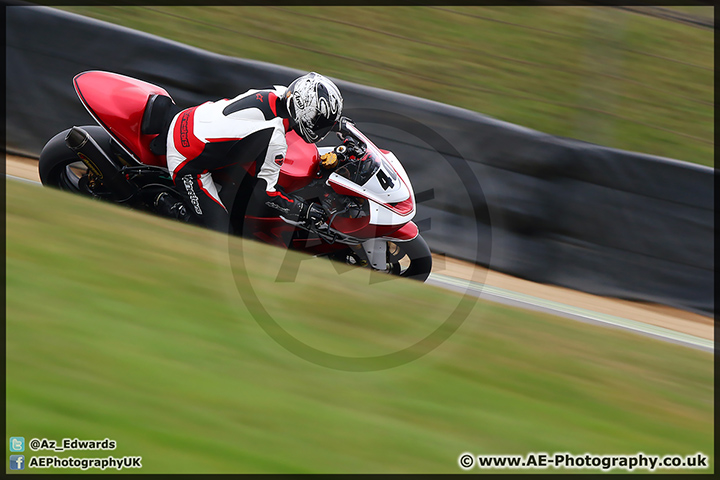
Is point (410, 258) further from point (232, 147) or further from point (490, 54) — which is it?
point (490, 54)

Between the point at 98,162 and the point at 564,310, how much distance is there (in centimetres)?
404

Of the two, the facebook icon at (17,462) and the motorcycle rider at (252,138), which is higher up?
the motorcycle rider at (252,138)

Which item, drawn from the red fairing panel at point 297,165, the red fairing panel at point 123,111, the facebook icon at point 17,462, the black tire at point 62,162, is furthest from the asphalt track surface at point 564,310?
the facebook icon at point 17,462

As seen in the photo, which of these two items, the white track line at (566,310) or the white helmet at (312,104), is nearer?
the white helmet at (312,104)

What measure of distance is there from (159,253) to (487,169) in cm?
332

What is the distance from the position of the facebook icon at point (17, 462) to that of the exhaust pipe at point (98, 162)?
287 cm

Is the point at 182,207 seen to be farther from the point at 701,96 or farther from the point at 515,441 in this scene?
the point at 701,96

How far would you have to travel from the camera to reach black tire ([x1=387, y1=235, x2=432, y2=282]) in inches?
206

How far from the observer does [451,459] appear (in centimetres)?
301

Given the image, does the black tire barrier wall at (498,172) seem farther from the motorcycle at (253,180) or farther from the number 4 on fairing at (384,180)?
the number 4 on fairing at (384,180)

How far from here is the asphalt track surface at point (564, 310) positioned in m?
5.70

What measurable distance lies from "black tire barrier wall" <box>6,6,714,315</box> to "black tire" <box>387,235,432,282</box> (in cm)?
120

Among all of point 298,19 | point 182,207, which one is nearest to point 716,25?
point 298,19

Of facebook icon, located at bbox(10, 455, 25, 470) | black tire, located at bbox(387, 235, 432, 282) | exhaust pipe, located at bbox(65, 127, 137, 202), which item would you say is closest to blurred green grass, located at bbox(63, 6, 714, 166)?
black tire, located at bbox(387, 235, 432, 282)
